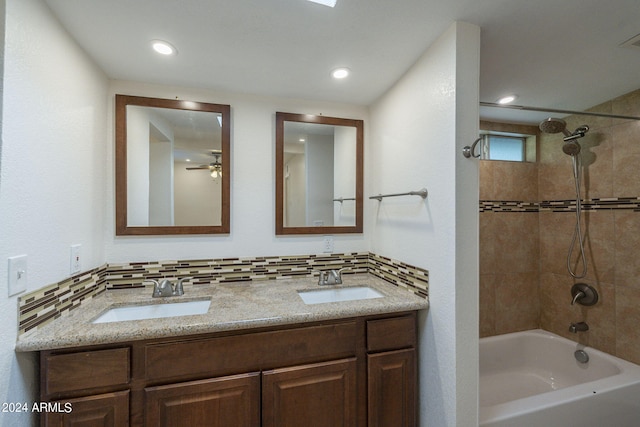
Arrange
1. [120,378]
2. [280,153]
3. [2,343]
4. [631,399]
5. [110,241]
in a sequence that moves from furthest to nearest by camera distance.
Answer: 1. [280,153]
2. [110,241]
3. [631,399]
4. [120,378]
5. [2,343]

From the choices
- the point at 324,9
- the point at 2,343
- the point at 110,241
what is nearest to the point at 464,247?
the point at 324,9

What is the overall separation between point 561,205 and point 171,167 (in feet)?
10.0

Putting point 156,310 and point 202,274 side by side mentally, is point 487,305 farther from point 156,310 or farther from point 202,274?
point 156,310

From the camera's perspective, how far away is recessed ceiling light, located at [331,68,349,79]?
156cm

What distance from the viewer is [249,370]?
1.19 meters

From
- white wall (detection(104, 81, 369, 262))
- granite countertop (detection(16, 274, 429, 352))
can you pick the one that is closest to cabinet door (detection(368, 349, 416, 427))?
granite countertop (detection(16, 274, 429, 352))

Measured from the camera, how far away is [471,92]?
1.21m

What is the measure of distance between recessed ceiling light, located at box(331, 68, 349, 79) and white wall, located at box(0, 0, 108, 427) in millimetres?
1330

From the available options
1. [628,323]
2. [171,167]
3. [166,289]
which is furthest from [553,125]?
[166,289]

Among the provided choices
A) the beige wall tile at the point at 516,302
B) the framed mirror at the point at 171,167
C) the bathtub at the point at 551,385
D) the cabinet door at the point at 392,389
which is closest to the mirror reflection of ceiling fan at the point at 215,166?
the framed mirror at the point at 171,167

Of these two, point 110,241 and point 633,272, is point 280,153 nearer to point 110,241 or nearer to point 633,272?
point 110,241

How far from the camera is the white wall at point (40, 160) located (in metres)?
0.92

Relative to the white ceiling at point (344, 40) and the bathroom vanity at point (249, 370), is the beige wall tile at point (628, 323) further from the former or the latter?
the bathroom vanity at point (249, 370)

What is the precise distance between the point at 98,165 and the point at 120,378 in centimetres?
116
